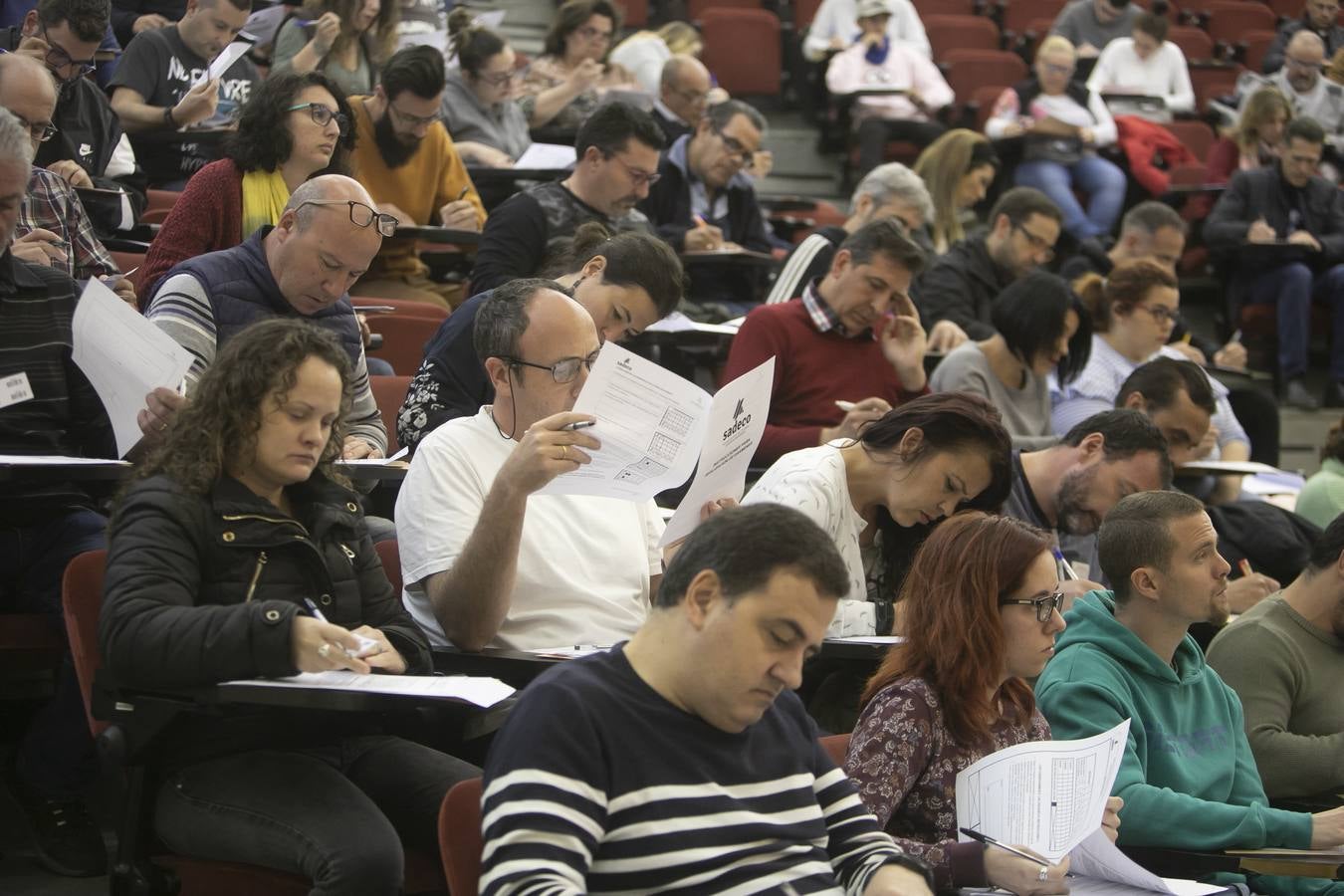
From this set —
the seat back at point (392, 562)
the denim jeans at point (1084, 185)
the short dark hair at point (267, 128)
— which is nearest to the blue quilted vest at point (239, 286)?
the seat back at point (392, 562)

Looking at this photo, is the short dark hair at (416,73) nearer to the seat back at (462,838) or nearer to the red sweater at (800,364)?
the red sweater at (800,364)

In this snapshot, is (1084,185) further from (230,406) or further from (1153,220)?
(230,406)

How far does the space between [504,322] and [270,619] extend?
0.84 metres

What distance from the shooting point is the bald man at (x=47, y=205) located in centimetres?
369

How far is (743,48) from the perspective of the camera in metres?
8.73

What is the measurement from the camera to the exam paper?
2154 millimetres

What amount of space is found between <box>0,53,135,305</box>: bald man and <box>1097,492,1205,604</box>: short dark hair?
215cm

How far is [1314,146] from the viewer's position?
768cm

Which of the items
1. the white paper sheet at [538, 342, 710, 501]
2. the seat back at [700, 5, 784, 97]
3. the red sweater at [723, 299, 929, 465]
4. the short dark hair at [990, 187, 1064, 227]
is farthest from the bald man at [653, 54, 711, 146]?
the white paper sheet at [538, 342, 710, 501]

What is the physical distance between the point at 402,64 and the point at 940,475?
2.52 metres

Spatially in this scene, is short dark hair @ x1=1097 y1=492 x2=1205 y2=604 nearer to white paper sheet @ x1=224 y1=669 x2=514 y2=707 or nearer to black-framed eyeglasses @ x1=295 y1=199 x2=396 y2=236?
white paper sheet @ x1=224 y1=669 x2=514 y2=707

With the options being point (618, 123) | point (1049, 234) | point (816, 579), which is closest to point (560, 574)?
point (816, 579)

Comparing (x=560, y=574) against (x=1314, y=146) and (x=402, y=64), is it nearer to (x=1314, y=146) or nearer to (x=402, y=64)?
(x=402, y=64)

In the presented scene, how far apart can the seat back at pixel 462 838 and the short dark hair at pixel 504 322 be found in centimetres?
101
